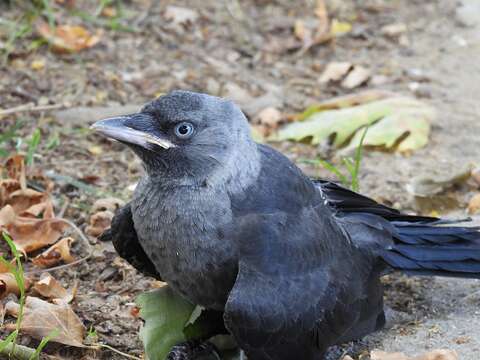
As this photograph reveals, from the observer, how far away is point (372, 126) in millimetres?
6055

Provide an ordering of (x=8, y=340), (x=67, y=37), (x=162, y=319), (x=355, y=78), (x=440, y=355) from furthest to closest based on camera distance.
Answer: (x=355, y=78)
(x=67, y=37)
(x=162, y=319)
(x=440, y=355)
(x=8, y=340)

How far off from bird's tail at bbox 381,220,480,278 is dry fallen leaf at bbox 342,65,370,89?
2584mm

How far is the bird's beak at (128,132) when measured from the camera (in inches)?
150

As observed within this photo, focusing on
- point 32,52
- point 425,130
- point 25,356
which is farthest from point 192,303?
point 32,52

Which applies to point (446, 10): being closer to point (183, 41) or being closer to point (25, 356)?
point (183, 41)

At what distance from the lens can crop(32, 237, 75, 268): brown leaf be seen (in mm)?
4559

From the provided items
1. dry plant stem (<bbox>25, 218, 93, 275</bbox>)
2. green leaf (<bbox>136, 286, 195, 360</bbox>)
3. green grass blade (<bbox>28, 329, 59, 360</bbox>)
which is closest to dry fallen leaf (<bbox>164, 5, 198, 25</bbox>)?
dry plant stem (<bbox>25, 218, 93, 275</bbox>)

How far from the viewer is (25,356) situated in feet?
12.3

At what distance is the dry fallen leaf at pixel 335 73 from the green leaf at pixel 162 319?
3.22 metres

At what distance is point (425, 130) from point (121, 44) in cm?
256

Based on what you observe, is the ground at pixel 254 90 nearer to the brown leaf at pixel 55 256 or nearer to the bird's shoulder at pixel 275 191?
the brown leaf at pixel 55 256

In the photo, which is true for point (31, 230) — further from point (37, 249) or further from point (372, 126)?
point (372, 126)

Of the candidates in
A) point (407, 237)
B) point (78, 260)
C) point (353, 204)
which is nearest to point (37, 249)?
point (78, 260)

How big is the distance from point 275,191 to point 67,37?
334cm
